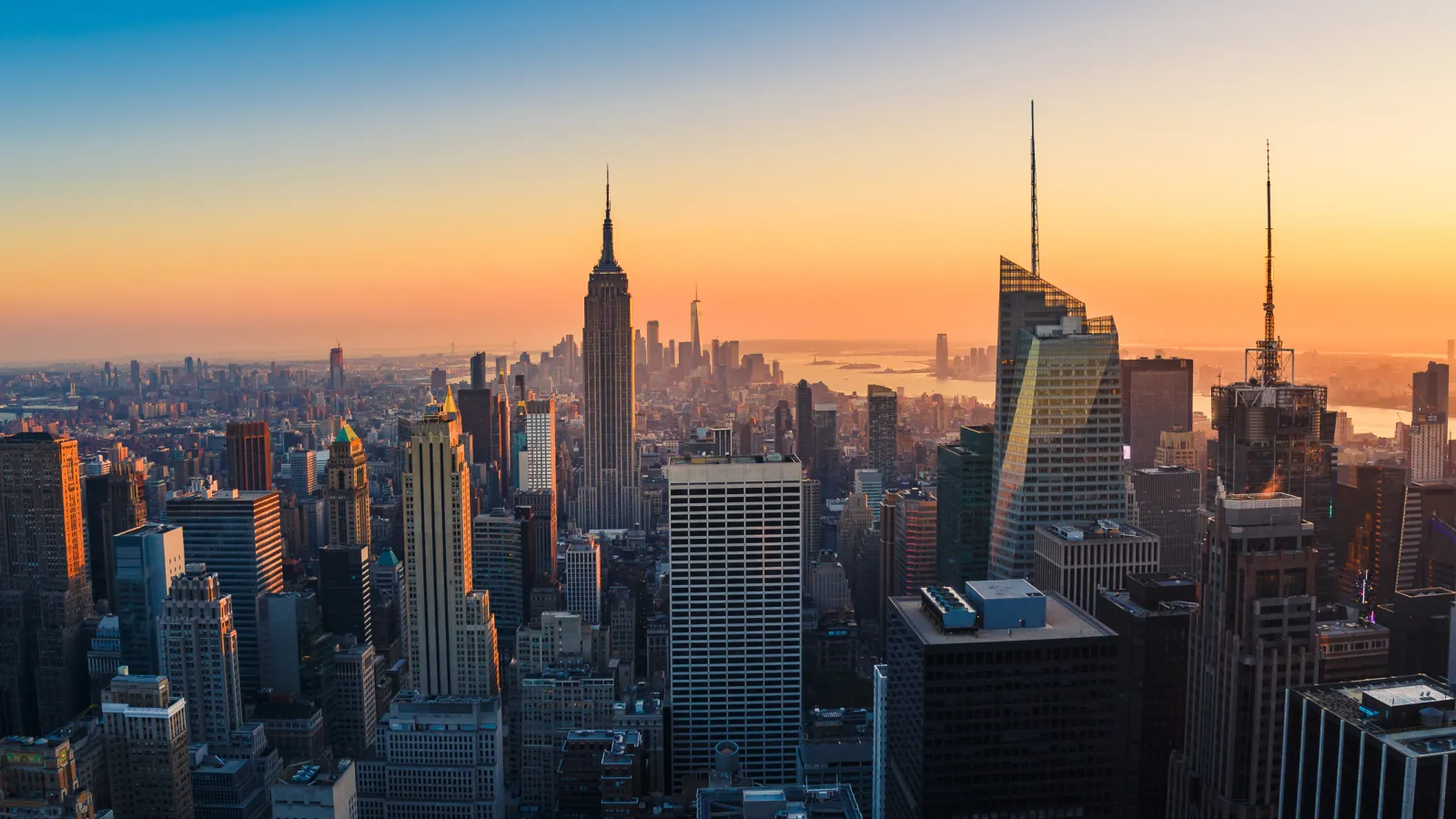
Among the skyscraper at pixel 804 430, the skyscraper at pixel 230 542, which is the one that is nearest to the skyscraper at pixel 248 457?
the skyscraper at pixel 230 542

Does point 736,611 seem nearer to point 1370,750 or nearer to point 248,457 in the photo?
point 1370,750

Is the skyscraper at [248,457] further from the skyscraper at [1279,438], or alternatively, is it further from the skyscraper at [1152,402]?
the skyscraper at [1279,438]

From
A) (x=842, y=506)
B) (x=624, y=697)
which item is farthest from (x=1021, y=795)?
(x=842, y=506)

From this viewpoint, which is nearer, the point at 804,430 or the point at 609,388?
the point at 804,430

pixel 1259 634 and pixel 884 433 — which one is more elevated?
pixel 884 433

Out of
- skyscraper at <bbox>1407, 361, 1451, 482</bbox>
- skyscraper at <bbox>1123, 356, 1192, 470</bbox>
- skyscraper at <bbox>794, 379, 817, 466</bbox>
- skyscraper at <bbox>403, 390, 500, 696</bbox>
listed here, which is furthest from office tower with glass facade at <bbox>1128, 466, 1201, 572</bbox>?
skyscraper at <bbox>794, 379, 817, 466</bbox>

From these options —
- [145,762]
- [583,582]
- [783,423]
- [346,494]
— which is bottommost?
[145,762]

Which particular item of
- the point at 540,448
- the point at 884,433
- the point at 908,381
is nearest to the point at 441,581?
the point at 908,381
